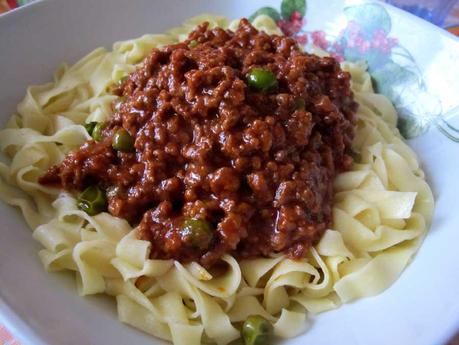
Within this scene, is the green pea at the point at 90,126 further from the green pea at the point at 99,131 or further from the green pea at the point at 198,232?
the green pea at the point at 198,232

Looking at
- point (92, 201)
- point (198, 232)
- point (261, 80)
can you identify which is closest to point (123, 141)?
point (92, 201)

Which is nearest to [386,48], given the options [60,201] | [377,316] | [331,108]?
[331,108]

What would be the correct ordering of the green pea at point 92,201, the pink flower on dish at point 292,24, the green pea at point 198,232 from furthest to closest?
the pink flower on dish at point 292,24, the green pea at point 92,201, the green pea at point 198,232

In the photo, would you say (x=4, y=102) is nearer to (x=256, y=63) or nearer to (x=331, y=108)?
(x=256, y=63)

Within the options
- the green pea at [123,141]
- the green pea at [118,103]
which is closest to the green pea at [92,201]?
the green pea at [123,141]

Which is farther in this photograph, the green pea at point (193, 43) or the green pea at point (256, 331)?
the green pea at point (193, 43)

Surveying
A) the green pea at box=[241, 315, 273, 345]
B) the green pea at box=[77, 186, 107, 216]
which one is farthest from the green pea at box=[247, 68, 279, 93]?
the green pea at box=[241, 315, 273, 345]
